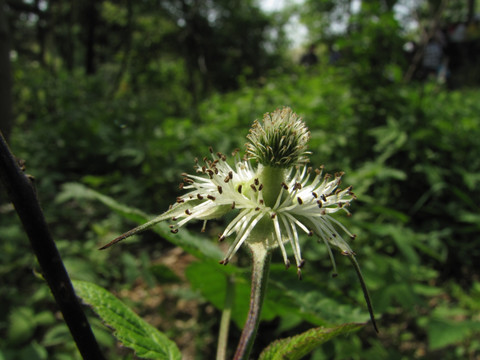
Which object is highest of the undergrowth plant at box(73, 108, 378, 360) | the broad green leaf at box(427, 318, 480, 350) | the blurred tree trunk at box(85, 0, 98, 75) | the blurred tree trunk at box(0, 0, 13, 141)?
the blurred tree trunk at box(85, 0, 98, 75)

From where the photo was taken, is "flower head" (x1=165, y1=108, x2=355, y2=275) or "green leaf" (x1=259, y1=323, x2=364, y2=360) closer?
"green leaf" (x1=259, y1=323, x2=364, y2=360)

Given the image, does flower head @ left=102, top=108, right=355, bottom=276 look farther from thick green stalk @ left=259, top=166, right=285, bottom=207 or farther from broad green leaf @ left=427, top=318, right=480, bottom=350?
broad green leaf @ left=427, top=318, right=480, bottom=350

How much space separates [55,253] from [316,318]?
798 millimetres

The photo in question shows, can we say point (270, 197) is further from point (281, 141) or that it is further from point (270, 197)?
point (281, 141)

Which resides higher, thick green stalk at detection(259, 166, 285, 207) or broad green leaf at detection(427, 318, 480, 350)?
thick green stalk at detection(259, 166, 285, 207)

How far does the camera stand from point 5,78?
3234mm

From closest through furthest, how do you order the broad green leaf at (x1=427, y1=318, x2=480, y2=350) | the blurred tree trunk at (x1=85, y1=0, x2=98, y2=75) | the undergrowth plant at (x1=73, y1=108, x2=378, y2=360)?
the undergrowth plant at (x1=73, y1=108, x2=378, y2=360) < the broad green leaf at (x1=427, y1=318, x2=480, y2=350) < the blurred tree trunk at (x1=85, y1=0, x2=98, y2=75)

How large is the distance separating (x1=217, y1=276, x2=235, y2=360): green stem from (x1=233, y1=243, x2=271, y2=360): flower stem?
0.36 meters

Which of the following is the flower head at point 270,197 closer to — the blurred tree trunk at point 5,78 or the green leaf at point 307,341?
the green leaf at point 307,341

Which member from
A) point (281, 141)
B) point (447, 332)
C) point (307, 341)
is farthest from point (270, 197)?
point (447, 332)

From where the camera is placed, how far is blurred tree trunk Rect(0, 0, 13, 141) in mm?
3152

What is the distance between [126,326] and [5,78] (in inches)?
125

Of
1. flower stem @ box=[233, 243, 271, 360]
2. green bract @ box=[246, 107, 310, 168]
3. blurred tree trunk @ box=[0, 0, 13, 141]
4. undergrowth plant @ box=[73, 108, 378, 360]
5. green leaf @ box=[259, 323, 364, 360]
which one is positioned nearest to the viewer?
flower stem @ box=[233, 243, 271, 360]

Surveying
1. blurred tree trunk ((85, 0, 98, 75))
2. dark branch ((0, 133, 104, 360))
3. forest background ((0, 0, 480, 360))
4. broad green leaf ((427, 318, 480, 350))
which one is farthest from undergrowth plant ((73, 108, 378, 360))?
blurred tree trunk ((85, 0, 98, 75))
